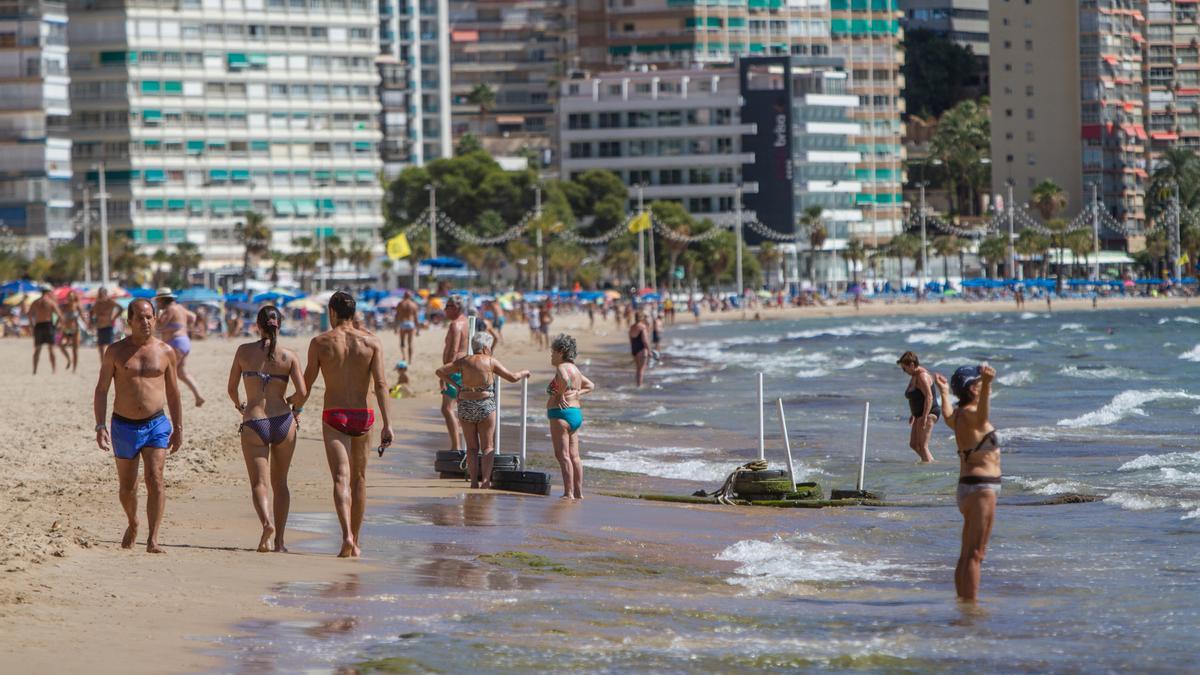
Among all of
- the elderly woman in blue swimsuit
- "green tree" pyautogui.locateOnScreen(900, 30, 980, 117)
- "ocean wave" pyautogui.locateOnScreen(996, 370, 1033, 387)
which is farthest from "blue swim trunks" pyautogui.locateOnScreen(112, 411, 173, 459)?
"green tree" pyautogui.locateOnScreen(900, 30, 980, 117)

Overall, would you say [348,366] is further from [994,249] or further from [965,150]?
[965,150]

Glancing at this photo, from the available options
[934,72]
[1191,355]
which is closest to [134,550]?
[1191,355]

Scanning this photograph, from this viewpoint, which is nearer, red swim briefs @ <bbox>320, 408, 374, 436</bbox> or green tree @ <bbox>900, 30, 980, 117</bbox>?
red swim briefs @ <bbox>320, 408, 374, 436</bbox>

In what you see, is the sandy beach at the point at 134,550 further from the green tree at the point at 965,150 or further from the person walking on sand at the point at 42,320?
the green tree at the point at 965,150

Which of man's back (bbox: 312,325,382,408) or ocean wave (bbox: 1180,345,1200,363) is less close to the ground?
man's back (bbox: 312,325,382,408)

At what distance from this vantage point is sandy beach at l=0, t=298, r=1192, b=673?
8.28 m

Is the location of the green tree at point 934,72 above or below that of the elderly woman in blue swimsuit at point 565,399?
above

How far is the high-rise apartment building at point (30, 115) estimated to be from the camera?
296ft

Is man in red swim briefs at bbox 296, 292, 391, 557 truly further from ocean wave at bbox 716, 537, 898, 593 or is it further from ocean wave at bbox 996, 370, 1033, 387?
ocean wave at bbox 996, 370, 1033, 387

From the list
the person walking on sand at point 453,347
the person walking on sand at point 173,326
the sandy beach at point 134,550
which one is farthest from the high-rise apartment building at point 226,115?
the person walking on sand at point 453,347

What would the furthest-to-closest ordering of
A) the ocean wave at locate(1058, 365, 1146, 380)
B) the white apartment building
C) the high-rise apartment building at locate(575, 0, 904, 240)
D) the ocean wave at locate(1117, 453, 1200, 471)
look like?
1. the high-rise apartment building at locate(575, 0, 904, 240)
2. the white apartment building
3. the ocean wave at locate(1058, 365, 1146, 380)
4. the ocean wave at locate(1117, 453, 1200, 471)

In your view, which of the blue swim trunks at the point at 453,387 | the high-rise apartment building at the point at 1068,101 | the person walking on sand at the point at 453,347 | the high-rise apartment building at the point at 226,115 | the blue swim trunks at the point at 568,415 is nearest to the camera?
the blue swim trunks at the point at 568,415

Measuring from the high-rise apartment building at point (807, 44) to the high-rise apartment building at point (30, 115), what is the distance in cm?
5175

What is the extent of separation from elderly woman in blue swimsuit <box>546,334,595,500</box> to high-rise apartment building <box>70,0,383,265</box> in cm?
8556
